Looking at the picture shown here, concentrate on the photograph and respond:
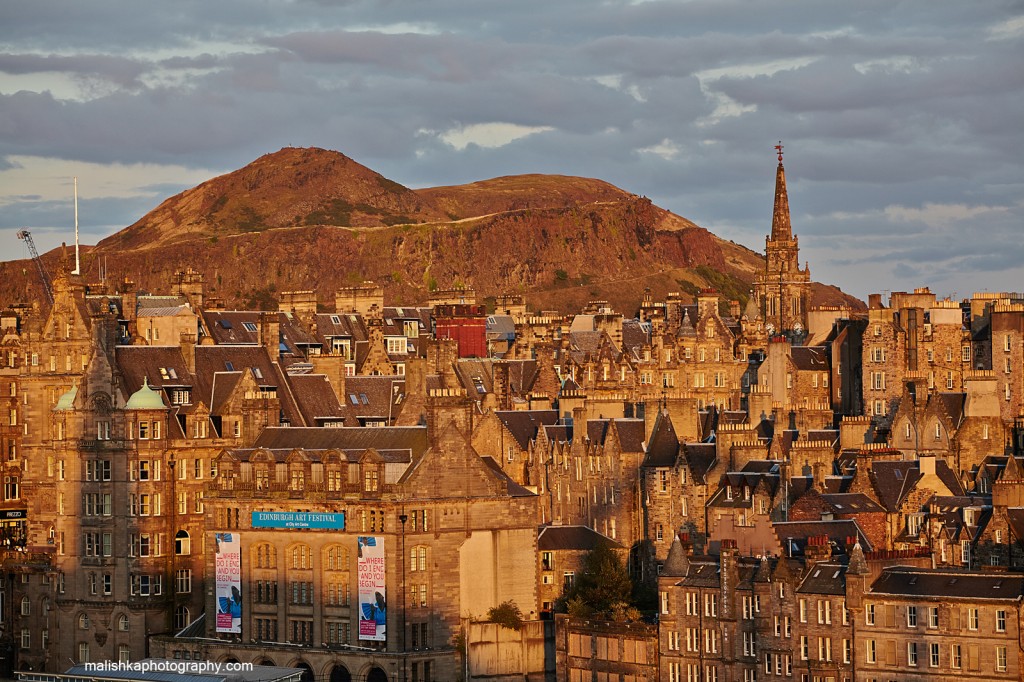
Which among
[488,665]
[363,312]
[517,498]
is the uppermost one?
[363,312]

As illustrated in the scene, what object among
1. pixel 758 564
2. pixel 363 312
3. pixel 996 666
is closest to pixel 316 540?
pixel 758 564

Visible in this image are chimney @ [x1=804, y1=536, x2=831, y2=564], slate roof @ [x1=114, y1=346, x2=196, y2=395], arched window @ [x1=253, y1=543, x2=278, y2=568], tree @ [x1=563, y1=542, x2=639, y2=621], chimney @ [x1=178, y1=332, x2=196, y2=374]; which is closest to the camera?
chimney @ [x1=804, y1=536, x2=831, y2=564]

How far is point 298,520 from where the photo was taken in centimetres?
12338

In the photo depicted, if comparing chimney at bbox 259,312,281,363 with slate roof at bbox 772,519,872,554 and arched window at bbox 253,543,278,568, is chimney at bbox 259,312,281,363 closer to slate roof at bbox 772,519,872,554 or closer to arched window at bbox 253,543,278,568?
arched window at bbox 253,543,278,568

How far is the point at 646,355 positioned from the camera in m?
162

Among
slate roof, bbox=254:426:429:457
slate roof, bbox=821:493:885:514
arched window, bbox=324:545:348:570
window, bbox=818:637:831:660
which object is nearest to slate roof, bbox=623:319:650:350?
slate roof, bbox=254:426:429:457

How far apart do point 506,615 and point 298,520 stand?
11.4 meters

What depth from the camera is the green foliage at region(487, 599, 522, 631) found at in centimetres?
12188

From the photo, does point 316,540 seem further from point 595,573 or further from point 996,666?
point 996,666

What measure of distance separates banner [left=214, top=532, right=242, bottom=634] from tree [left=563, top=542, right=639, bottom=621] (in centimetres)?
1672

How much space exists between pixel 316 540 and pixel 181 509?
38.4 feet

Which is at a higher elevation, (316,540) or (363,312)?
(363,312)

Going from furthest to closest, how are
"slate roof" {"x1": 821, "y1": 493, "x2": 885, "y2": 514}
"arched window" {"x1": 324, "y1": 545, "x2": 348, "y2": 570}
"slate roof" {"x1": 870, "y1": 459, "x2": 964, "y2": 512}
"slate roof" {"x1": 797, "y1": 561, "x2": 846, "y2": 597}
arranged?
"arched window" {"x1": 324, "y1": 545, "x2": 348, "y2": 570} → "slate roof" {"x1": 870, "y1": 459, "x2": 964, "y2": 512} → "slate roof" {"x1": 821, "y1": 493, "x2": 885, "y2": 514} → "slate roof" {"x1": 797, "y1": 561, "x2": 846, "y2": 597}

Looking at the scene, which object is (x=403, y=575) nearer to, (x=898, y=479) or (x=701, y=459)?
(x=701, y=459)
